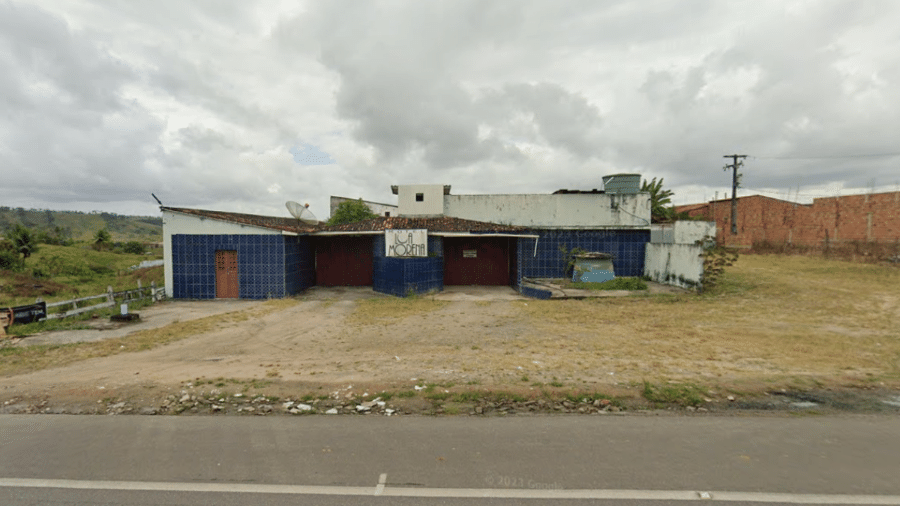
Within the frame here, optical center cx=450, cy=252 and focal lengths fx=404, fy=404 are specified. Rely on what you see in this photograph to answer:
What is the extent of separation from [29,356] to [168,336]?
7.49ft

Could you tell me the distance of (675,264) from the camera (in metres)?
16.6

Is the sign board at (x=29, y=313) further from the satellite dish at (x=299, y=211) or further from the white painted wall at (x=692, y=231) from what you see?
the white painted wall at (x=692, y=231)

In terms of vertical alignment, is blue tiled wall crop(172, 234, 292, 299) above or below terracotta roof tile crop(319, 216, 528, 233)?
below

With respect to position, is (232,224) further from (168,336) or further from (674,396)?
(674,396)

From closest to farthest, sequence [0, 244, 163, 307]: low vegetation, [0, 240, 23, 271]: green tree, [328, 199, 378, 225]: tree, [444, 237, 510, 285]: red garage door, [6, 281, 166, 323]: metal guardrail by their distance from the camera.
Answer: [6, 281, 166, 323]: metal guardrail → [0, 244, 163, 307]: low vegetation → [444, 237, 510, 285]: red garage door → [0, 240, 23, 271]: green tree → [328, 199, 378, 225]: tree

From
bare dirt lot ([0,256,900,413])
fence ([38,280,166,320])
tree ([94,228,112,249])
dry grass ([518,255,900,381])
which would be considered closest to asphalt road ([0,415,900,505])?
bare dirt lot ([0,256,900,413])

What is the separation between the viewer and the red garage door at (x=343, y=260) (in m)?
19.5

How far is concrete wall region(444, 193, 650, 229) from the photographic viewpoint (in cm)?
1931

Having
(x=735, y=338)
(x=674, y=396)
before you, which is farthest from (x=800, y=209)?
(x=674, y=396)

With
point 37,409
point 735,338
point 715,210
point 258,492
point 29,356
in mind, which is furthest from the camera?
point 715,210

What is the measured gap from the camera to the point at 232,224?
51.5ft

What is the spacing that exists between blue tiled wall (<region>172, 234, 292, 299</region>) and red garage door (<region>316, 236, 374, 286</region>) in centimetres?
377

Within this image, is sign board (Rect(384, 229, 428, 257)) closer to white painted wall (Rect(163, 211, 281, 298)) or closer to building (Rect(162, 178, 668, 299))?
building (Rect(162, 178, 668, 299))

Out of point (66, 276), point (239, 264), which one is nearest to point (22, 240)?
point (66, 276)
